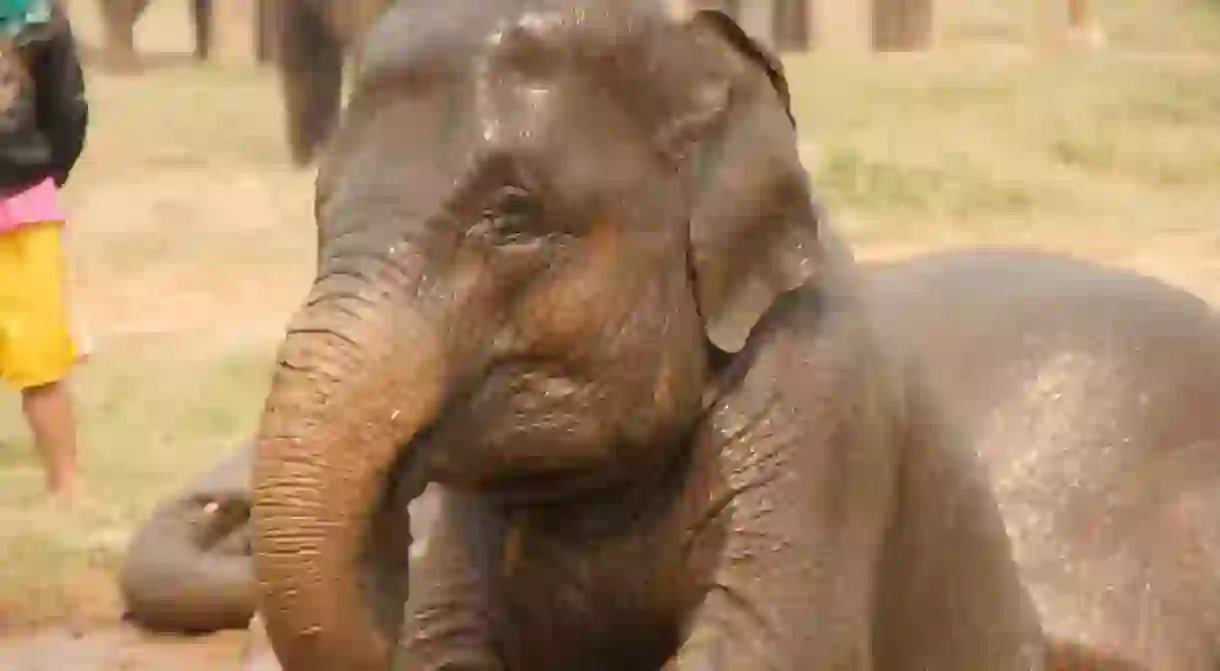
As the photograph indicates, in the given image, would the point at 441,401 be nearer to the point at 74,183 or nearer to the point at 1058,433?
the point at 1058,433

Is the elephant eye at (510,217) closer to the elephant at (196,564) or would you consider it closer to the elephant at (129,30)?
the elephant at (196,564)

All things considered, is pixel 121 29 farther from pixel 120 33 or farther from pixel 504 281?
pixel 504 281

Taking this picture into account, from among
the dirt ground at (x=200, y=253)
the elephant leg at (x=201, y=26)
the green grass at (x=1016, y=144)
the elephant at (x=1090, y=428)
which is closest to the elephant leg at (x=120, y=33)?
the elephant leg at (x=201, y=26)

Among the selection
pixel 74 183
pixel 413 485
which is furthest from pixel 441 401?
pixel 74 183

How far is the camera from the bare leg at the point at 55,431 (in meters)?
4.00

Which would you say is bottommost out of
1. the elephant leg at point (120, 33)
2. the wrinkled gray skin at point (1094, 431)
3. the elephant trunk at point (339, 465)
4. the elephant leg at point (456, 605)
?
the elephant leg at point (120, 33)

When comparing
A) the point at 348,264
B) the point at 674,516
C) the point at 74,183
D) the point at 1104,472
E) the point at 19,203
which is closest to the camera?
the point at 348,264

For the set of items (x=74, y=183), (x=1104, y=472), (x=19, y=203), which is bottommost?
(x=74, y=183)

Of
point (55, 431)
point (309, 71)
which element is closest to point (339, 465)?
point (55, 431)

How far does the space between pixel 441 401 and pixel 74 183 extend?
6.13 m

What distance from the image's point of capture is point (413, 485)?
4.57ft

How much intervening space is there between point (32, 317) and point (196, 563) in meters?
1.14

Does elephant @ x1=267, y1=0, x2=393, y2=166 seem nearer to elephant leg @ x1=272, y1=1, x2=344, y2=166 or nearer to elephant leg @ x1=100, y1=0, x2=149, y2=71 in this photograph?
elephant leg @ x1=272, y1=1, x2=344, y2=166

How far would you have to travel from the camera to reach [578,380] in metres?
1.42
